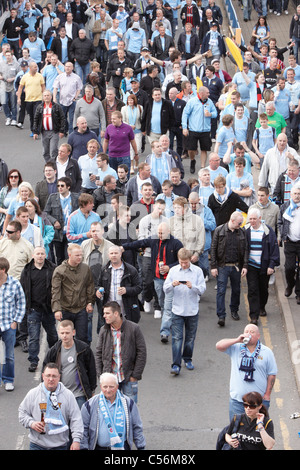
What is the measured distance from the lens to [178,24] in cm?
3350

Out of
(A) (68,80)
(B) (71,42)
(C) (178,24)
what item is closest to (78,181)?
(A) (68,80)

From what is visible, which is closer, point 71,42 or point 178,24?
point 71,42

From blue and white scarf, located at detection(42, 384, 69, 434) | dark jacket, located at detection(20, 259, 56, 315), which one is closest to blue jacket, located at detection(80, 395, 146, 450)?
blue and white scarf, located at detection(42, 384, 69, 434)

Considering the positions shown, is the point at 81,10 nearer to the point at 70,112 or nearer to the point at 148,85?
the point at 70,112

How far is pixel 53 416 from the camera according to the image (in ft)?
31.8

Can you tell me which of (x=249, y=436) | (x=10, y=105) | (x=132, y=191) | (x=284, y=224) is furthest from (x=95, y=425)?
(x=10, y=105)

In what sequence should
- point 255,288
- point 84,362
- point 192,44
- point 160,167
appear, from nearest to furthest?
point 84,362
point 255,288
point 160,167
point 192,44

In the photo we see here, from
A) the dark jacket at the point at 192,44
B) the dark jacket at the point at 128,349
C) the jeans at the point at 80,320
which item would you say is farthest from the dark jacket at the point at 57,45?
the dark jacket at the point at 128,349

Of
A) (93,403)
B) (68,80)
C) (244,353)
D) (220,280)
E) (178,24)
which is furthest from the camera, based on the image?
(178,24)

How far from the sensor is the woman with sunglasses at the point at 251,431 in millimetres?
9023

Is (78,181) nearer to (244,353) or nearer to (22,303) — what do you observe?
(22,303)

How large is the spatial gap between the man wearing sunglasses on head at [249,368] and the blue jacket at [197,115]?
9959 millimetres

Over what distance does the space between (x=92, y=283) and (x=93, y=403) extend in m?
3.29

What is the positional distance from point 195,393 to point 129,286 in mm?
1636
